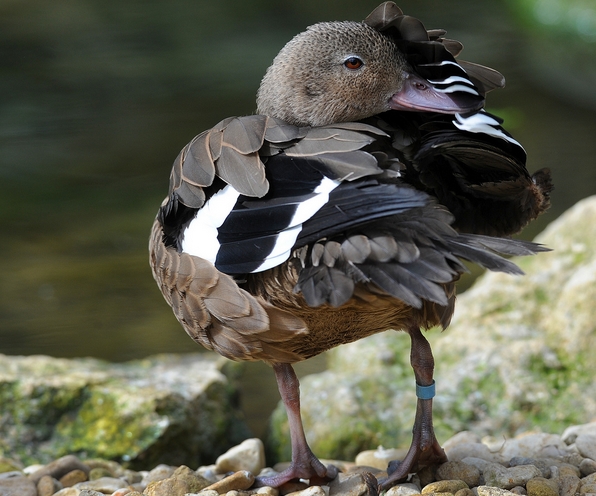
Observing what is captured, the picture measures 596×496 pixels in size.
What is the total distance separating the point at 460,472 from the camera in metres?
3.02

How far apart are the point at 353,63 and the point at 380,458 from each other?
174 centimetres

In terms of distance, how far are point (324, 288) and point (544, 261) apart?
3070mm

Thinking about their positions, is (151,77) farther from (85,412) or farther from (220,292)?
(220,292)

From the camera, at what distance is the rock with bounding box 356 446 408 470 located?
3574mm

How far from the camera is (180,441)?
4.20 meters

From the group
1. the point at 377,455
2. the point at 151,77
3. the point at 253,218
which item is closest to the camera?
the point at 253,218

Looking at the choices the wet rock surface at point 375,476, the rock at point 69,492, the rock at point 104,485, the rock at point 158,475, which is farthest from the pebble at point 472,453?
the rock at point 69,492

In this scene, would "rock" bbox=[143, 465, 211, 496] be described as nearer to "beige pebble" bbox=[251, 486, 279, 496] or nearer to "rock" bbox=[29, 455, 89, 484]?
"beige pebble" bbox=[251, 486, 279, 496]

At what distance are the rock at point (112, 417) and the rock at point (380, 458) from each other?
3.31ft

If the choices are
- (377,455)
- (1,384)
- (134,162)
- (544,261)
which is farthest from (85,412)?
(134,162)

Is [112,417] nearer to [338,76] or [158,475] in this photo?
[158,475]

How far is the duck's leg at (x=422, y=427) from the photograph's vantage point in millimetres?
3066

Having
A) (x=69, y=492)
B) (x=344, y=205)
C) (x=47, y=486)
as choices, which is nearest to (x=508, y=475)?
(x=344, y=205)

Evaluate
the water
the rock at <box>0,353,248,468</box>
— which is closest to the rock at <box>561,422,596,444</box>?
the rock at <box>0,353,248,468</box>
